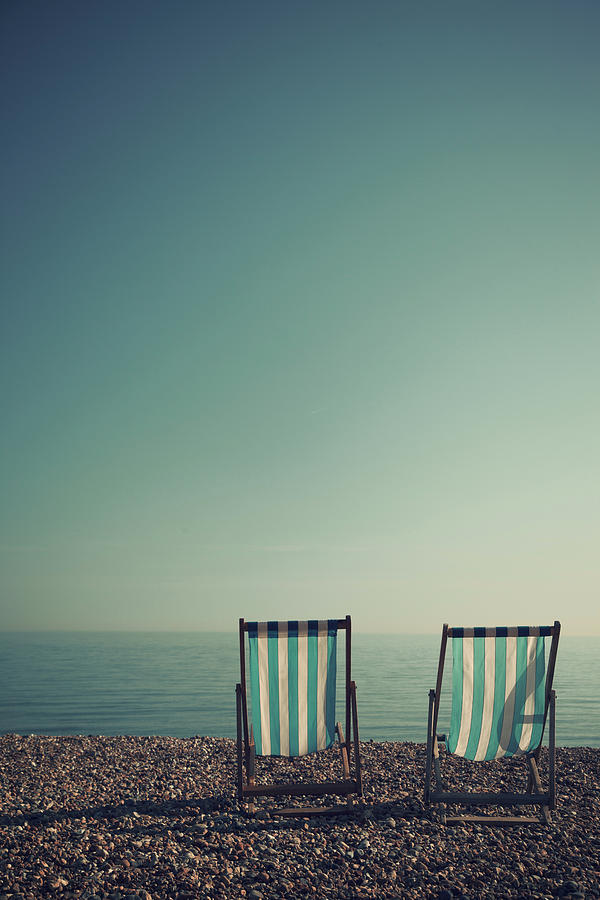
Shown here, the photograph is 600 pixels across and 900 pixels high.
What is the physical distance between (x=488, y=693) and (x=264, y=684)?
6.39 ft

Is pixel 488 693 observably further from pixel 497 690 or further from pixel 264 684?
pixel 264 684

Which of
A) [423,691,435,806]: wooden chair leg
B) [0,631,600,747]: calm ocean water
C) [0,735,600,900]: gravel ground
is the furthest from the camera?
[0,631,600,747]: calm ocean water

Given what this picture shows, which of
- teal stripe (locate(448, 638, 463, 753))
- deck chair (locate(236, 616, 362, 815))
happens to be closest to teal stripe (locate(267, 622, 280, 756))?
deck chair (locate(236, 616, 362, 815))

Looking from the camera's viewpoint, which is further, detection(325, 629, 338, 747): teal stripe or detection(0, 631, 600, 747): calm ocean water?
detection(0, 631, 600, 747): calm ocean water

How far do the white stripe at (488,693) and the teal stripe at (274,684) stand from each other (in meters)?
1.74

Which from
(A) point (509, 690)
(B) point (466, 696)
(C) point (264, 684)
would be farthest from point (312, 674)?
(A) point (509, 690)

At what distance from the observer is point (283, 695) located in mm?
5422

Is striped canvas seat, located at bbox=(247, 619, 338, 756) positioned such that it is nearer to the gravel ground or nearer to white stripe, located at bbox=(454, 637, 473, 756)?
the gravel ground

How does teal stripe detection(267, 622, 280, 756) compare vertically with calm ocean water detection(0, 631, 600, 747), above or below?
above

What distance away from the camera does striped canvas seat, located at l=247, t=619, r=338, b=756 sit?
5.39m

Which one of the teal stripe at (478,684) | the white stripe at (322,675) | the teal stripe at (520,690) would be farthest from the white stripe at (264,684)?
the teal stripe at (520,690)

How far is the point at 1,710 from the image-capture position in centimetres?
1463

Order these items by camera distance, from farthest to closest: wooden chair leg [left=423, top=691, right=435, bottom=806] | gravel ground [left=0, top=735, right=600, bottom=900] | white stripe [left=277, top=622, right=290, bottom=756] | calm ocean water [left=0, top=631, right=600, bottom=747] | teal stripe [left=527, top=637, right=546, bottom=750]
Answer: calm ocean water [left=0, top=631, right=600, bottom=747]
white stripe [left=277, top=622, right=290, bottom=756]
teal stripe [left=527, top=637, right=546, bottom=750]
wooden chair leg [left=423, top=691, right=435, bottom=806]
gravel ground [left=0, top=735, right=600, bottom=900]

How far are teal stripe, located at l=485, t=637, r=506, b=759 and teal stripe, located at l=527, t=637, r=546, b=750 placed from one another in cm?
28
